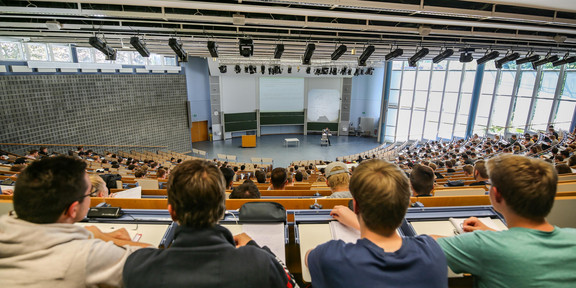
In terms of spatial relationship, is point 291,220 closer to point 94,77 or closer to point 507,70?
point 94,77

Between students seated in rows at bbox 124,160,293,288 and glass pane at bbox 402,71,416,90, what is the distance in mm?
20722

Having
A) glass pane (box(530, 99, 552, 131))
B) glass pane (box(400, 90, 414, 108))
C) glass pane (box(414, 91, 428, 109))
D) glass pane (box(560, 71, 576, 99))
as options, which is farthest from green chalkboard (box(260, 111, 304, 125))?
glass pane (box(560, 71, 576, 99))

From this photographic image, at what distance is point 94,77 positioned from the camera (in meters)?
12.2

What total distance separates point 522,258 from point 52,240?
219cm

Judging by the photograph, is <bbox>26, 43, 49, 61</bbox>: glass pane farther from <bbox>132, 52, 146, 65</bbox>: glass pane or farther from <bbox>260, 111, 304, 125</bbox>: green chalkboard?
<bbox>260, 111, 304, 125</bbox>: green chalkboard

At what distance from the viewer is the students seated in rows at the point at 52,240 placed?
114cm

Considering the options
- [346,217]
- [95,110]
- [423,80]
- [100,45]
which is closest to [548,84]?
[423,80]

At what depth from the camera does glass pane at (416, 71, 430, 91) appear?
60.3ft

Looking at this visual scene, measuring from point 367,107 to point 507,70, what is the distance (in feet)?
30.1

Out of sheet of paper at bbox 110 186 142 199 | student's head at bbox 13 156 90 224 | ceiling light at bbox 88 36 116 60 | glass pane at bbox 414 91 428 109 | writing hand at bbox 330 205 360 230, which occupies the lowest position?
sheet of paper at bbox 110 186 142 199

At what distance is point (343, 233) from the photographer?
177cm

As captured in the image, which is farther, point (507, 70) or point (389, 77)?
point (389, 77)

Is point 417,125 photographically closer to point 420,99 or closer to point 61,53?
point 420,99

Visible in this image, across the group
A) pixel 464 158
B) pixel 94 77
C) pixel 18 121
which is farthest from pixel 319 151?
pixel 18 121
